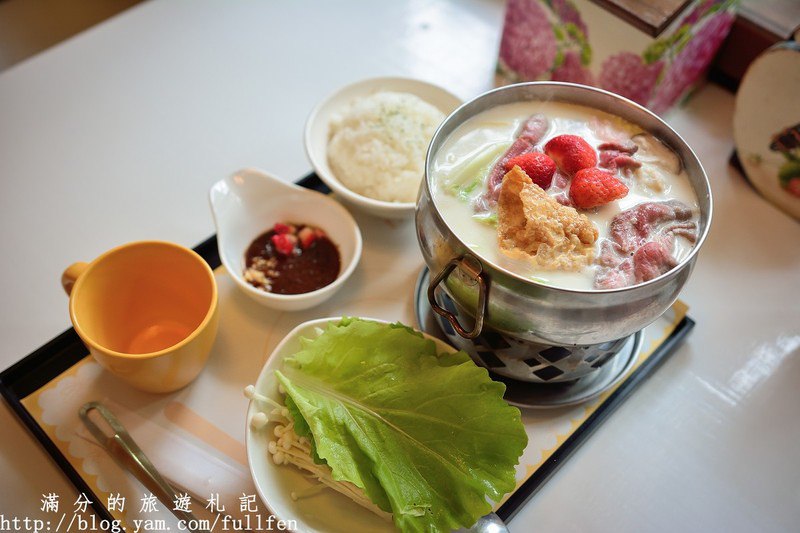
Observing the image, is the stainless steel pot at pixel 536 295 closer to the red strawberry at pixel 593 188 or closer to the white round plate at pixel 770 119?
the red strawberry at pixel 593 188

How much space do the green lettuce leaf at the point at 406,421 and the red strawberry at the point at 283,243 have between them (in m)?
0.35

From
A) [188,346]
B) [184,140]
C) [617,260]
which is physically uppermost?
[617,260]

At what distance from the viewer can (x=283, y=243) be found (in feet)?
5.32

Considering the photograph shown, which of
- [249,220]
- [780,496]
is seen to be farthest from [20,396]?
[780,496]

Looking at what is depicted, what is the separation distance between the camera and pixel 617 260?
46.2 inches

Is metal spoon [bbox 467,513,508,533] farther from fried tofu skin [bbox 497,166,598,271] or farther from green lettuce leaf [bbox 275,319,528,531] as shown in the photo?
fried tofu skin [bbox 497,166,598,271]

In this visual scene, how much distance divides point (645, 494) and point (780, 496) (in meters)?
0.28

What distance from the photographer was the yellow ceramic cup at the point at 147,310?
129 cm

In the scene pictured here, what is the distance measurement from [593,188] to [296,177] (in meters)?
0.97

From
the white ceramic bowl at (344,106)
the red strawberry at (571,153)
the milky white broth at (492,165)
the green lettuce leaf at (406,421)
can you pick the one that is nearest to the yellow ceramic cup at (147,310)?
the green lettuce leaf at (406,421)

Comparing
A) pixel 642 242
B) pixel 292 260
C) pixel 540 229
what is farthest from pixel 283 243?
pixel 642 242

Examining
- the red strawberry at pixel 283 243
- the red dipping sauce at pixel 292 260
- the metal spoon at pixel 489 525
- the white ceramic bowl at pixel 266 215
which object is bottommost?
the metal spoon at pixel 489 525

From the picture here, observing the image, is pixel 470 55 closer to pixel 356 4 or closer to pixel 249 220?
pixel 356 4

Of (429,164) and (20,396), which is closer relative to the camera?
(429,164)
